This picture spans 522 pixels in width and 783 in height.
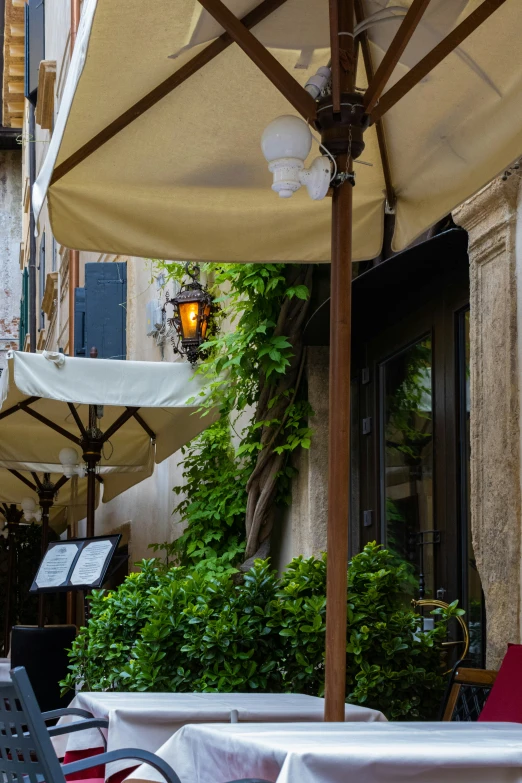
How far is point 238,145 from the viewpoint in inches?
170

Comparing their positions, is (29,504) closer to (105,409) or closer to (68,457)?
(68,457)

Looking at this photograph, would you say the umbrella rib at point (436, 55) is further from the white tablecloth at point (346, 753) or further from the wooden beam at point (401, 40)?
the white tablecloth at point (346, 753)

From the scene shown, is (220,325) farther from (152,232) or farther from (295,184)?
(295,184)

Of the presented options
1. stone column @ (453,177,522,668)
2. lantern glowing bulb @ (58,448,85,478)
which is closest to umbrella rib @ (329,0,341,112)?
stone column @ (453,177,522,668)

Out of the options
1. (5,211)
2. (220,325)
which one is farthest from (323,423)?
(5,211)

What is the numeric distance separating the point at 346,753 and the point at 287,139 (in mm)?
1830

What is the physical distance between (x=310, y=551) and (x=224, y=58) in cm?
351

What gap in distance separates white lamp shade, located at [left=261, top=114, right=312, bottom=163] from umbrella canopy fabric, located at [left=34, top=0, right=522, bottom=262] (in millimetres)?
560

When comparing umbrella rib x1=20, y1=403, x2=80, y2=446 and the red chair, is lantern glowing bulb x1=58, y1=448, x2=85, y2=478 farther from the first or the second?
the red chair

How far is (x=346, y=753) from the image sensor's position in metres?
2.17

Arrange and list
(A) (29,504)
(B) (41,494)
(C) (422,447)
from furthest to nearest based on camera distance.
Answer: (A) (29,504) < (B) (41,494) < (C) (422,447)

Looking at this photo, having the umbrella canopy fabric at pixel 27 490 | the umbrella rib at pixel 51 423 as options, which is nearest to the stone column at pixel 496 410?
the umbrella rib at pixel 51 423

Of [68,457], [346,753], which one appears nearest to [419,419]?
[346,753]

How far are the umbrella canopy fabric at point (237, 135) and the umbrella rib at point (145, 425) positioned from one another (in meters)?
3.79
